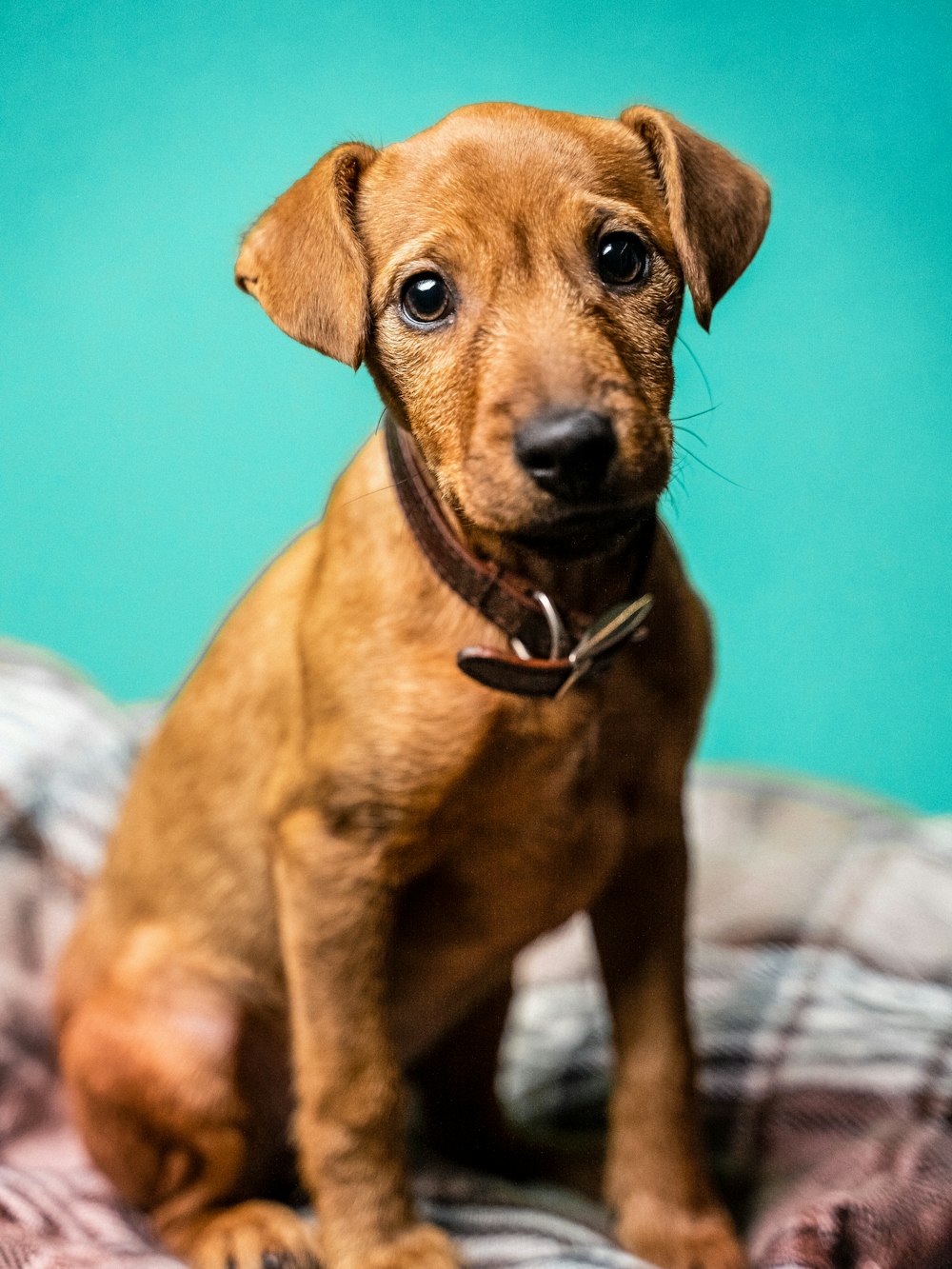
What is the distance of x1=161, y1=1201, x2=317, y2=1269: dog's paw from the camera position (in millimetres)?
1896

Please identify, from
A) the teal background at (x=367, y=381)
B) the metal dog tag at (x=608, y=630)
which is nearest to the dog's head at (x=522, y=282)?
the metal dog tag at (x=608, y=630)

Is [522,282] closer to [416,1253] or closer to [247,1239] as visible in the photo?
[416,1253]

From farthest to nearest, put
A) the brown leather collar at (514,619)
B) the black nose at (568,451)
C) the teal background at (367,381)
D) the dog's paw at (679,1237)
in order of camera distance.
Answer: the teal background at (367,381) < the dog's paw at (679,1237) < the brown leather collar at (514,619) < the black nose at (568,451)

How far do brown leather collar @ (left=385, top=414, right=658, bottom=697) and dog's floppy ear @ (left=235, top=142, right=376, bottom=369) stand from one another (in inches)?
7.4

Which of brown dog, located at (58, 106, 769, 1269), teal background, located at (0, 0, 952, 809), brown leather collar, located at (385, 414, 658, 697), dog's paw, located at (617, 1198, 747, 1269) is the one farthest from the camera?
teal background, located at (0, 0, 952, 809)

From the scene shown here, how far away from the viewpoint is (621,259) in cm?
164

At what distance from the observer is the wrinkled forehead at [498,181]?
159cm

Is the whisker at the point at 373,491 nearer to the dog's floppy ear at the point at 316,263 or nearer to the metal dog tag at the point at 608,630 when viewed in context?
the dog's floppy ear at the point at 316,263

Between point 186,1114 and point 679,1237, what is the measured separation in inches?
27.1

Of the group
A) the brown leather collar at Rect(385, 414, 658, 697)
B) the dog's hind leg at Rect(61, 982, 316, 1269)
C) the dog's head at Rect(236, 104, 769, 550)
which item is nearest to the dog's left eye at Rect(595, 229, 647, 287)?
the dog's head at Rect(236, 104, 769, 550)

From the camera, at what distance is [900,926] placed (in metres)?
2.54

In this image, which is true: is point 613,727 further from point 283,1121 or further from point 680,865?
point 283,1121

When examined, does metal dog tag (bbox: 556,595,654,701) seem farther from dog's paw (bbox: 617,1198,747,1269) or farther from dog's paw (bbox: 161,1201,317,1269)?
dog's paw (bbox: 161,1201,317,1269)

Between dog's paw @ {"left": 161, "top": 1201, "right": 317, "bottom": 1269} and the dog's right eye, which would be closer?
the dog's right eye
